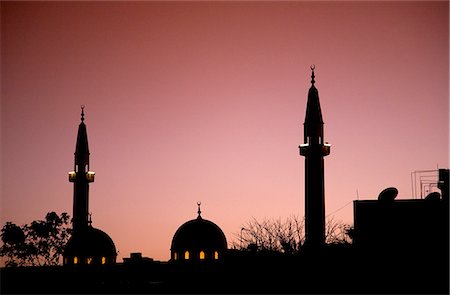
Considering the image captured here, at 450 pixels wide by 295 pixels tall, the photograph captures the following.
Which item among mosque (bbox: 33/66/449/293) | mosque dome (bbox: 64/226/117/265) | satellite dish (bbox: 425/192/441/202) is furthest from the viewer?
mosque dome (bbox: 64/226/117/265)

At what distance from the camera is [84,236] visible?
209 feet

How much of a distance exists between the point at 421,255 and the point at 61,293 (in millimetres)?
20399

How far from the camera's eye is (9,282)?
1842 inches

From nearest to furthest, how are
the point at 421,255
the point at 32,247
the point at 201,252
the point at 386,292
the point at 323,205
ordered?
the point at 386,292
the point at 421,255
the point at 323,205
the point at 201,252
the point at 32,247

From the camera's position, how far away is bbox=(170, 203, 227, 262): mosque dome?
59656 mm

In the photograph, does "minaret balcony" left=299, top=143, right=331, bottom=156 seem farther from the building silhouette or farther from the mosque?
the building silhouette

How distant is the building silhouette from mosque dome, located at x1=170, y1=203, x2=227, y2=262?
6.00m

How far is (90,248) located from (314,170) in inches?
822

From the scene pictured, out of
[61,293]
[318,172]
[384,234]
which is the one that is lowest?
[61,293]

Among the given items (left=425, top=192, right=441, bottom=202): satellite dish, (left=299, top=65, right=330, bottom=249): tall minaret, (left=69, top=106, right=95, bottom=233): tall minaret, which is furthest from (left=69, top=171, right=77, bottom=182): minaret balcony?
(left=425, top=192, right=441, bottom=202): satellite dish

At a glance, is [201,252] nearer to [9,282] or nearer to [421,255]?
[9,282]

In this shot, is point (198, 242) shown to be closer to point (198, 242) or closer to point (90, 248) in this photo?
point (198, 242)

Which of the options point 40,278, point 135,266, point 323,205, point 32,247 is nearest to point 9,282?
point 40,278

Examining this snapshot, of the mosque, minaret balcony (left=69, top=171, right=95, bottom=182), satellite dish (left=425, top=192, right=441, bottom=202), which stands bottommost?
the mosque
